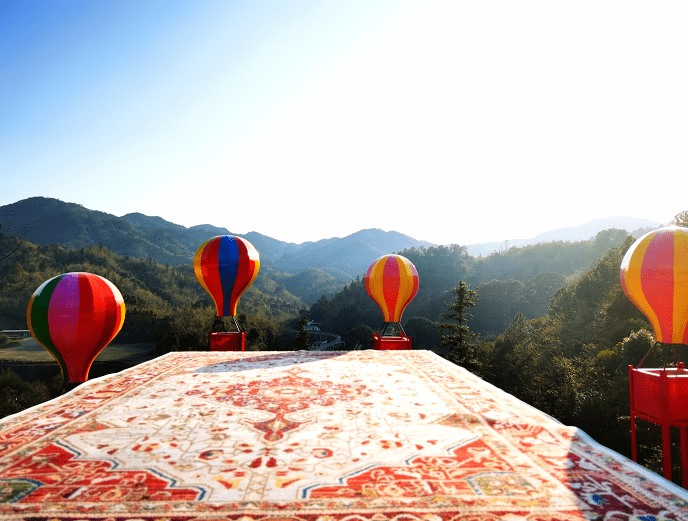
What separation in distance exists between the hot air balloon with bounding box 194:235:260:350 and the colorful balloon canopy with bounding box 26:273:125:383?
2.24 metres

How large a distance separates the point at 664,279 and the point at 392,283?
5.16m

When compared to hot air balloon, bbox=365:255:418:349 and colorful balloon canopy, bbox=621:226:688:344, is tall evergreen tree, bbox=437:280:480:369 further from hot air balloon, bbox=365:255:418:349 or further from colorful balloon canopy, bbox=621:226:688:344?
colorful balloon canopy, bbox=621:226:688:344

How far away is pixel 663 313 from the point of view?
3637mm

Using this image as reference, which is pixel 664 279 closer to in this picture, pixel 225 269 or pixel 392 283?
pixel 392 283

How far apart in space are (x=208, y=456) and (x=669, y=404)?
11.1ft

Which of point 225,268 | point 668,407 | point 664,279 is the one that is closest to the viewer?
point 668,407

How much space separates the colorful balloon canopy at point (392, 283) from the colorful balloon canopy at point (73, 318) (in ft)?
16.1

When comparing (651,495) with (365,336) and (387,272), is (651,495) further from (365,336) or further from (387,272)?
(365,336)

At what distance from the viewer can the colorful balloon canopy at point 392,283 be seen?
8.34 metres

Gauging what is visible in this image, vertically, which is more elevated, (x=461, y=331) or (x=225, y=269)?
(x=225, y=269)

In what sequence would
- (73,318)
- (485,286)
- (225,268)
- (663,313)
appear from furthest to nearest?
(485,286), (225,268), (73,318), (663,313)

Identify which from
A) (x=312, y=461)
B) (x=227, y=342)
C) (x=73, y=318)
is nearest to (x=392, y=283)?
(x=227, y=342)

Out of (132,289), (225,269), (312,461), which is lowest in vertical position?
(132,289)

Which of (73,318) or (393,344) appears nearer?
(73,318)
